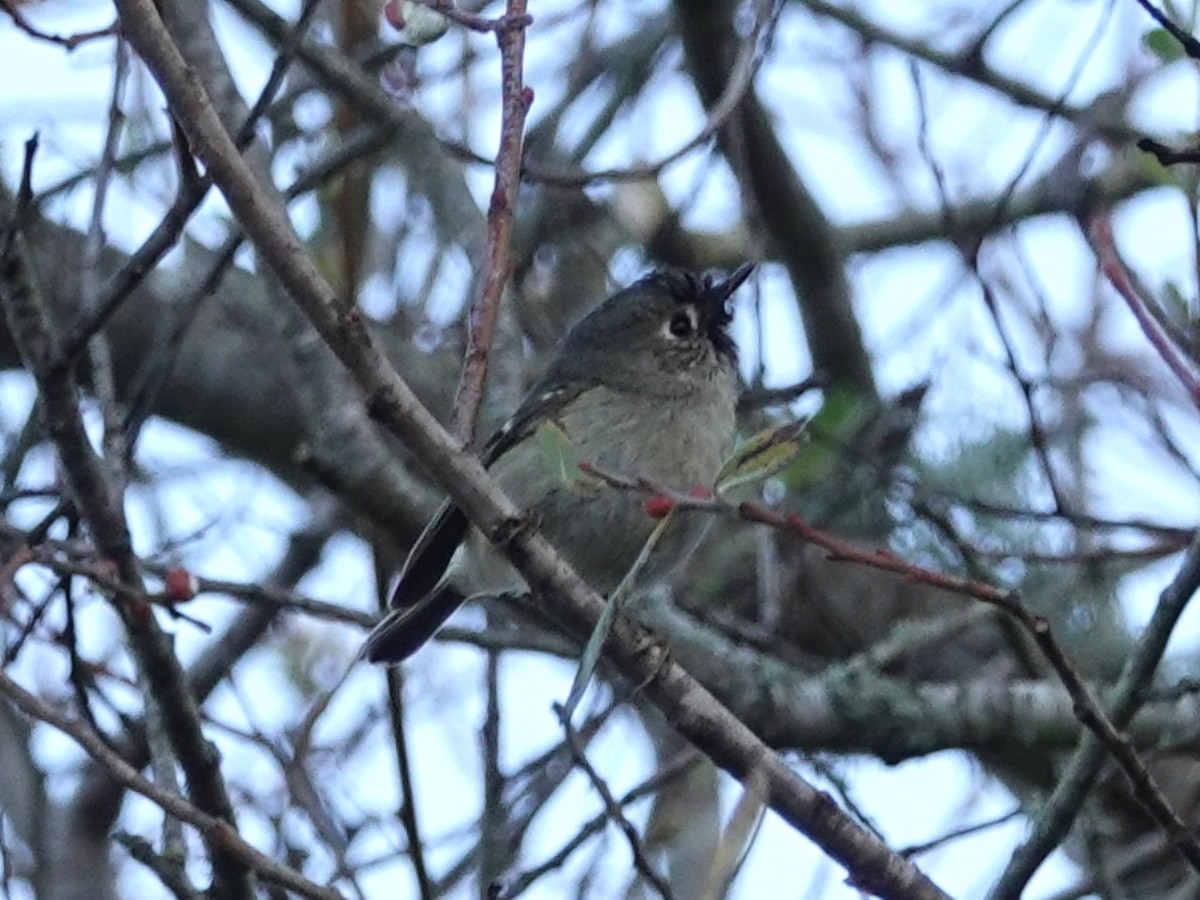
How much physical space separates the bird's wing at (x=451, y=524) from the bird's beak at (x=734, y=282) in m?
0.40

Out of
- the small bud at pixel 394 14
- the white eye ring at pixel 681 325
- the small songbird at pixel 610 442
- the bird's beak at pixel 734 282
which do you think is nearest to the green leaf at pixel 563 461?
the small bud at pixel 394 14

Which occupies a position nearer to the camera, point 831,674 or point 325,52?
point 831,674

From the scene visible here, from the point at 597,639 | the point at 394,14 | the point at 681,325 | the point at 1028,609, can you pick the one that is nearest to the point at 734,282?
the point at 681,325

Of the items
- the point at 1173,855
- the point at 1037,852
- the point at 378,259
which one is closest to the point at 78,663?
the point at 1037,852

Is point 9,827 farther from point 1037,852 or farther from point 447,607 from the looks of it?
point 1037,852

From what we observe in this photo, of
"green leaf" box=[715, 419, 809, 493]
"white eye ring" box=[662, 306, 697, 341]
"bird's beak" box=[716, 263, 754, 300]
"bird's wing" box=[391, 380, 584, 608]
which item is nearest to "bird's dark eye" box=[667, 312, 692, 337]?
"white eye ring" box=[662, 306, 697, 341]

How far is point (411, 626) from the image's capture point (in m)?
4.07

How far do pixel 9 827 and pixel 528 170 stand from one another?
5.45 ft

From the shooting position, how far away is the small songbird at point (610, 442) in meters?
3.90

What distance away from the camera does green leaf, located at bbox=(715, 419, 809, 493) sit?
7.30ft

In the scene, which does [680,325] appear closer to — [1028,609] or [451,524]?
[451,524]

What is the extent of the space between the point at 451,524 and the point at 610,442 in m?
0.57

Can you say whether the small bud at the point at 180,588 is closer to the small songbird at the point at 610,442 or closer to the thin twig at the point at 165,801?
the thin twig at the point at 165,801

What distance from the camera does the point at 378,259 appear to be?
225 inches
